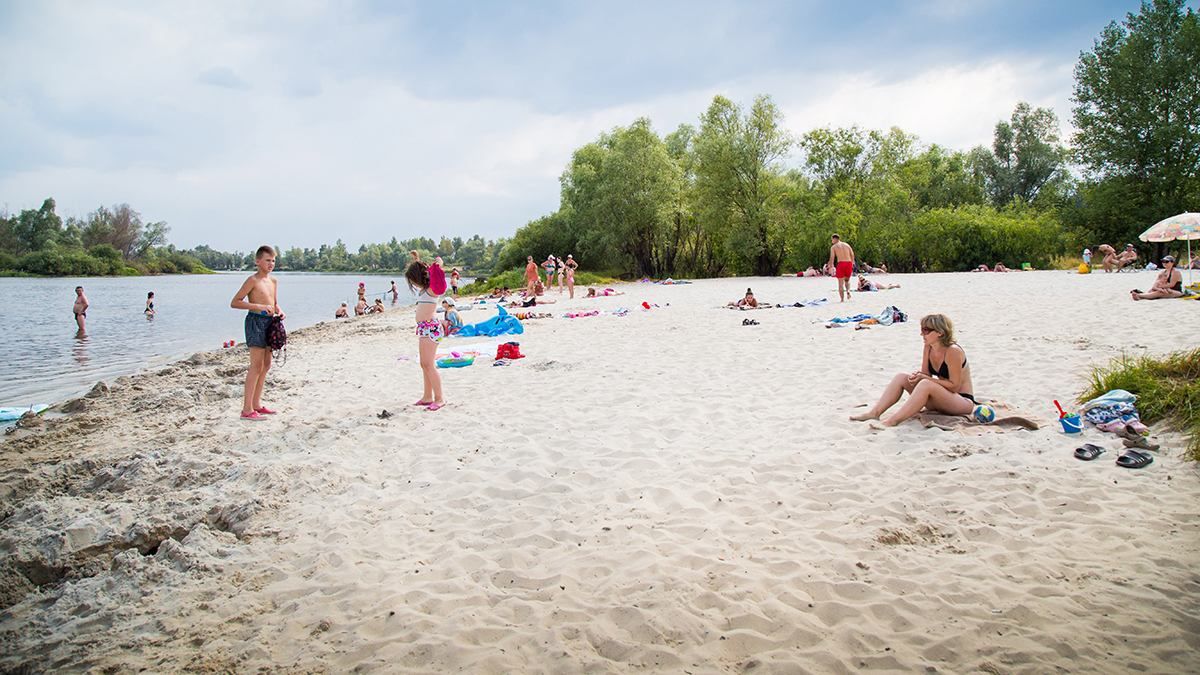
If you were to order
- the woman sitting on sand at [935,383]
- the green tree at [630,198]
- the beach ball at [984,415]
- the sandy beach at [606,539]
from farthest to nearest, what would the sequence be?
the green tree at [630,198] → the woman sitting on sand at [935,383] → the beach ball at [984,415] → the sandy beach at [606,539]

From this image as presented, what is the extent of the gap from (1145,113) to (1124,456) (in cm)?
3724

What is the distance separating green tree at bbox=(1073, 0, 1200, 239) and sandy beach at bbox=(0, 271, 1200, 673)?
3222 cm

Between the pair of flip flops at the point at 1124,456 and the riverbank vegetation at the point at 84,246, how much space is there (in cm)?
11065

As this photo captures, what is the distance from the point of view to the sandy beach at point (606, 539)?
286cm

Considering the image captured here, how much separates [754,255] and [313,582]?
114 feet

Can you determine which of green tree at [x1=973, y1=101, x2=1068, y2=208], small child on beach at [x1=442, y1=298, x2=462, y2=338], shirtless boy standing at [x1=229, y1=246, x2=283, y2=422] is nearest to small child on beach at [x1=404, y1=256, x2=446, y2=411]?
shirtless boy standing at [x1=229, y1=246, x2=283, y2=422]

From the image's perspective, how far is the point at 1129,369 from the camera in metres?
5.89

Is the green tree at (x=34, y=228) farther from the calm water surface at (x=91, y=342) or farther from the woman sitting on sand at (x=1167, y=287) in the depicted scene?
the woman sitting on sand at (x=1167, y=287)

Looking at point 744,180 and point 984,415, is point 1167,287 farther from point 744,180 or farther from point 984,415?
point 744,180

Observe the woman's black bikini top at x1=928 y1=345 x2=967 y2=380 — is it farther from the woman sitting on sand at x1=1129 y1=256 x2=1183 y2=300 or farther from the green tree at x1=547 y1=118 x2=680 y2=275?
the green tree at x1=547 y1=118 x2=680 y2=275

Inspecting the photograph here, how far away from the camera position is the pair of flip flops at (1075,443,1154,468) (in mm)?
4477

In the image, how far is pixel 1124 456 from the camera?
4555mm

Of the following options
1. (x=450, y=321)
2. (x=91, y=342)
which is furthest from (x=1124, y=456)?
(x=91, y=342)

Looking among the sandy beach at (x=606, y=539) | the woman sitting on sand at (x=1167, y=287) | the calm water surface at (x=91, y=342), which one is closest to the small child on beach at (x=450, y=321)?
the calm water surface at (x=91, y=342)
